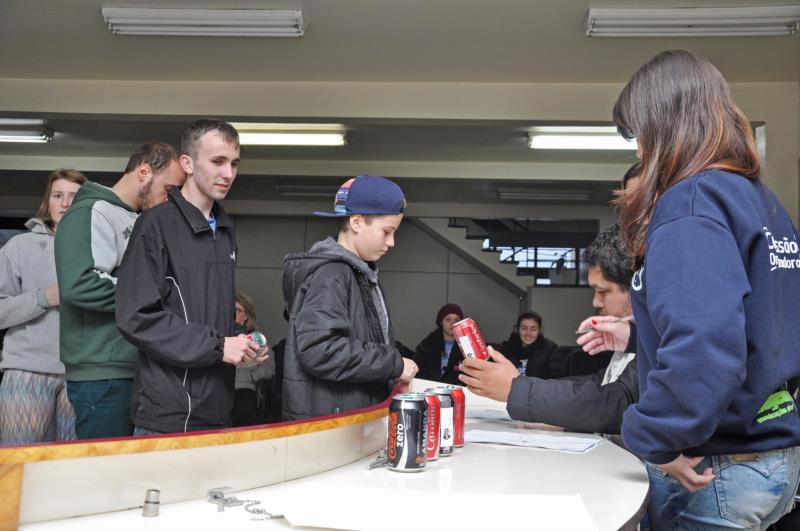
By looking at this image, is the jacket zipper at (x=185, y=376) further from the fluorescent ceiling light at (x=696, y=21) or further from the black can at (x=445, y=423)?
the fluorescent ceiling light at (x=696, y=21)

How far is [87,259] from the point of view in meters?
2.22

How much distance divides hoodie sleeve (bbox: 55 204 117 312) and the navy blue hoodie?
1.47m

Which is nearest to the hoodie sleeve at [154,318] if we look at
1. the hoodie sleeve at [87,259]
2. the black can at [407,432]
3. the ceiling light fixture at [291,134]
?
the hoodie sleeve at [87,259]

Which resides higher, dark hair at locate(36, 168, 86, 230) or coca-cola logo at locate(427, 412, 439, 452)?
dark hair at locate(36, 168, 86, 230)

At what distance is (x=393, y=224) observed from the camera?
7.58 ft

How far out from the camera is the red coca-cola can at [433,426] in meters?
1.72

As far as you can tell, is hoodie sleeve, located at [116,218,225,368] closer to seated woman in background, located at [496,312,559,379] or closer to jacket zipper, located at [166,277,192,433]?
jacket zipper, located at [166,277,192,433]

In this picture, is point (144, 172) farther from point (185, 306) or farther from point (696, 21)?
point (696, 21)

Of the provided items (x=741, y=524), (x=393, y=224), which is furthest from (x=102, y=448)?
(x=393, y=224)

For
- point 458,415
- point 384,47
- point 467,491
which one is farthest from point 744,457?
point 384,47

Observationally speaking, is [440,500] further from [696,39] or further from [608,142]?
[608,142]

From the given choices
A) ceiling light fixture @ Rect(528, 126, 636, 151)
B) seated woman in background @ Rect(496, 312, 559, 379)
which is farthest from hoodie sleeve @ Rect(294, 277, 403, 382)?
seated woman in background @ Rect(496, 312, 559, 379)

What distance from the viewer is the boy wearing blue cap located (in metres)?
2.03

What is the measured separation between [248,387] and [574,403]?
4174mm
